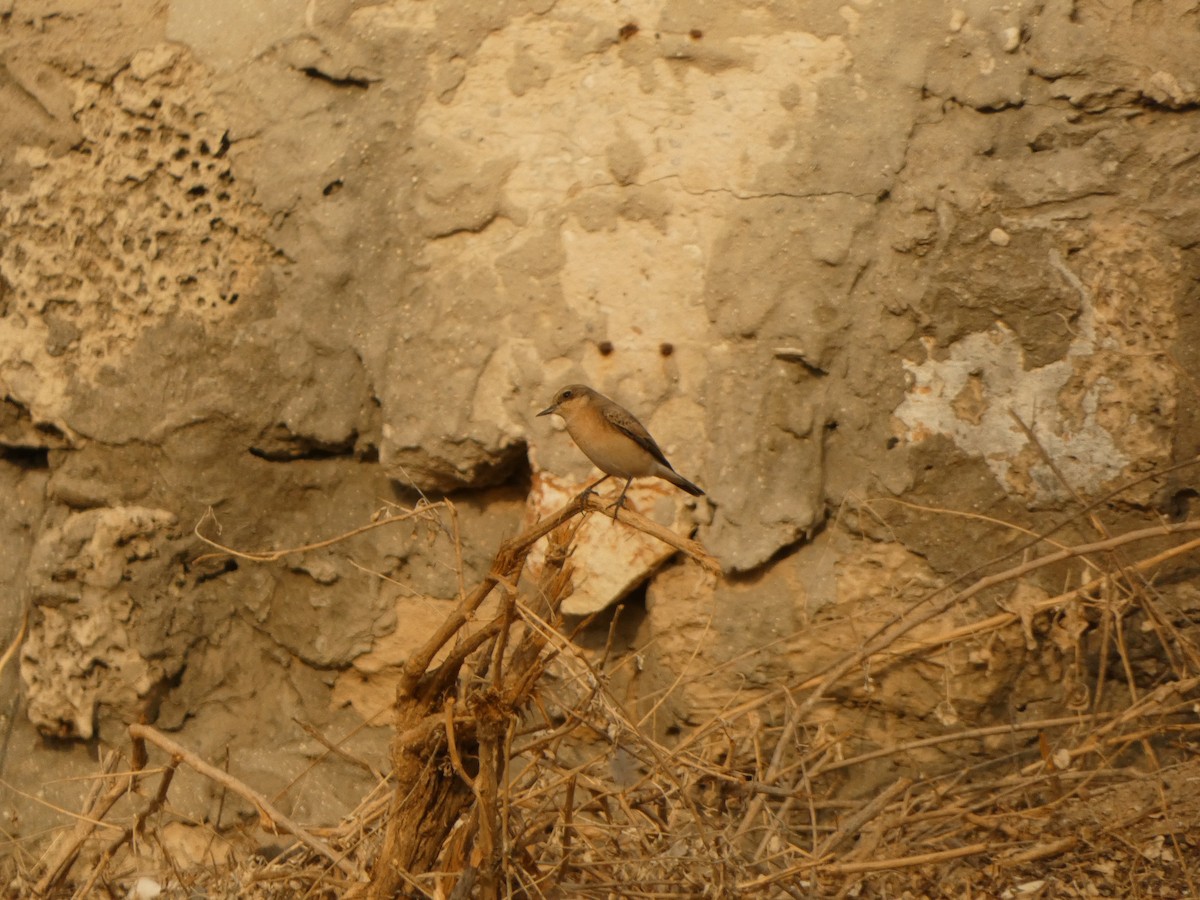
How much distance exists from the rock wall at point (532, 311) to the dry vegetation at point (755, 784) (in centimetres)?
24

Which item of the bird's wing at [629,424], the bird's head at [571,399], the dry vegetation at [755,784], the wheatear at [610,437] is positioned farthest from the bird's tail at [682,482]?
the dry vegetation at [755,784]

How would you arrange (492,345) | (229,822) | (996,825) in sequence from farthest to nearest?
1. (229,822)
2. (492,345)
3. (996,825)

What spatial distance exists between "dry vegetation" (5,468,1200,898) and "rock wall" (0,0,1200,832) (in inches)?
9.6

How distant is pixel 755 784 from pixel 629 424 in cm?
102

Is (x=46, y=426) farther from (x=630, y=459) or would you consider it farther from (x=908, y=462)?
(x=908, y=462)

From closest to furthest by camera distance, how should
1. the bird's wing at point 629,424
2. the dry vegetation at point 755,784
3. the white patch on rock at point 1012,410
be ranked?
the dry vegetation at point 755,784 → the bird's wing at point 629,424 → the white patch on rock at point 1012,410

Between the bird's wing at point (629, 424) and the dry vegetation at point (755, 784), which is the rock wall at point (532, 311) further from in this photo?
the bird's wing at point (629, 424)

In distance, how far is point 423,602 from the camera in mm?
5020

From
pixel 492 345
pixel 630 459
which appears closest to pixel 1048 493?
pixel 630 459

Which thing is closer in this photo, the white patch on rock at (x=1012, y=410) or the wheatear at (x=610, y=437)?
the wheatear at (x=610, y=437)

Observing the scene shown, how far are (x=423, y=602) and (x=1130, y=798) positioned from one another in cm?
225

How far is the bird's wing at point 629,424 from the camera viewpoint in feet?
13.7

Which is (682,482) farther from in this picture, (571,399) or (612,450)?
(571,399)

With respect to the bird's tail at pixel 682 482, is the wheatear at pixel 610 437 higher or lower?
higher
